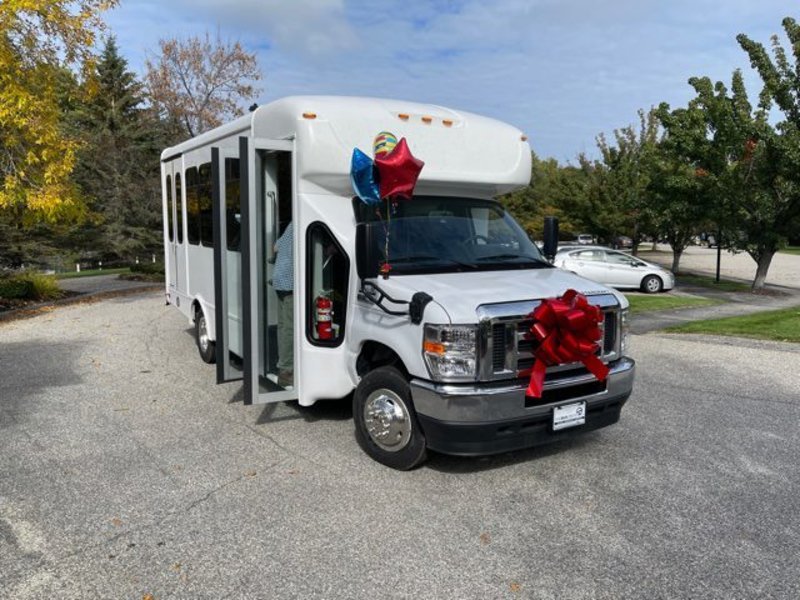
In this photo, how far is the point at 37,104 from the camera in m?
10.5

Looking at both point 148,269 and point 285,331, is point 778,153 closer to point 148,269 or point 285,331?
point 285,331

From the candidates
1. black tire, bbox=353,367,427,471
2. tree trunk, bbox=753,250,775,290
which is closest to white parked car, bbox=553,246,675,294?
tree trunk, bbox=753,250,775,290

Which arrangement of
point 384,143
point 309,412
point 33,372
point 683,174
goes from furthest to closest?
point 683,174 < point 33,372 < point 309,412 < point 384,143

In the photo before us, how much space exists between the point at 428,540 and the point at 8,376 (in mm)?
6135

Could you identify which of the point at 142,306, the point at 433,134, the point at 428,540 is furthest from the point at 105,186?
the point at 428,540

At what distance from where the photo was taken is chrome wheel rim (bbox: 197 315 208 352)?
7951 mm

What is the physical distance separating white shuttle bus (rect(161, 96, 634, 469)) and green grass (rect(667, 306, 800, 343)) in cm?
687

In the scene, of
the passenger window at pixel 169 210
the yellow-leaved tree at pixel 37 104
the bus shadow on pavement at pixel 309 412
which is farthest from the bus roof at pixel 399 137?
the yellow-leaved tree at pixel 37 104

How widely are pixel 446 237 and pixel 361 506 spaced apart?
227cm

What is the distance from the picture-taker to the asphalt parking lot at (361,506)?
3.37 metres

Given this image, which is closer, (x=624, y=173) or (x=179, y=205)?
(x=179, y=205)

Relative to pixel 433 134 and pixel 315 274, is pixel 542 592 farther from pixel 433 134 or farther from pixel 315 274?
pixel 433 134

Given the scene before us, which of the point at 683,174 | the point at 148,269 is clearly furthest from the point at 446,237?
the point at 148,269

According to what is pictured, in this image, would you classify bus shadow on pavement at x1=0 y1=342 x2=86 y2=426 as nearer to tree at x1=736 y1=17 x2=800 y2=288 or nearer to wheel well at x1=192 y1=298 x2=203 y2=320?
wheel well at x1=192 y1=298 x2=203 y2=320
